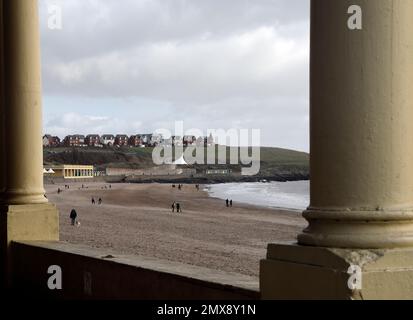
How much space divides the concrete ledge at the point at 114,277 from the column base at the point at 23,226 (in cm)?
12

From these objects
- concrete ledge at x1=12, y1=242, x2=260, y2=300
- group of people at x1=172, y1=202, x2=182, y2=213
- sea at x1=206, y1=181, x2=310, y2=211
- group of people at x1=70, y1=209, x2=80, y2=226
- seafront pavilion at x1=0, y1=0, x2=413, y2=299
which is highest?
seafront pavilion at x1=0, y1=0, x2=413, y2=299

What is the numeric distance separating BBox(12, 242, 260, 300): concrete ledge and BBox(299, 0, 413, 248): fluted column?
0.95m

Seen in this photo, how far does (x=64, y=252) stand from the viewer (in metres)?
6.50

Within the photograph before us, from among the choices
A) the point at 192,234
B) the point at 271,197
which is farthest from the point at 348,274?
the point at 271,197

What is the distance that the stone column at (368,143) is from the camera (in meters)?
3.31

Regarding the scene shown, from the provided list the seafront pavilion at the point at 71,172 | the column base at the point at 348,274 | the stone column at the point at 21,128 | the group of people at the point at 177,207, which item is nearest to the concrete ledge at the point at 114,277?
the stone column at the point at 21,128

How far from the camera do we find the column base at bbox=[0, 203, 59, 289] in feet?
24.8

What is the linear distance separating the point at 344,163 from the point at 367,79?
0.45 meters

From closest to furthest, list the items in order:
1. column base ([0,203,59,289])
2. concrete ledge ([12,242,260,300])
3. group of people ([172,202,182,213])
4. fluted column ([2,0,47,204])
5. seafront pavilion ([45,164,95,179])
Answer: concrete ledge ([12,242,260,300]), fluted column ([2,0,47,204]), column base ([0,203,59,289]), group of people ([172,202,182,213]), seafront pavilion ([45,164,95,179])

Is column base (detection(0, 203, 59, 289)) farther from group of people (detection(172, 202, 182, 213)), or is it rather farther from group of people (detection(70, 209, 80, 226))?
group of people (detection(172, 202, 182, 213))

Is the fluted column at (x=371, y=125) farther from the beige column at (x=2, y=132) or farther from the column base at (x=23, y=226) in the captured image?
the beige column at (x=2, y=132)

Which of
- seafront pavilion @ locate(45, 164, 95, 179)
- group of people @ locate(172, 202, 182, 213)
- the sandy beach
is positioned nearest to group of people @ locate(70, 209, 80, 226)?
the sandy beach
